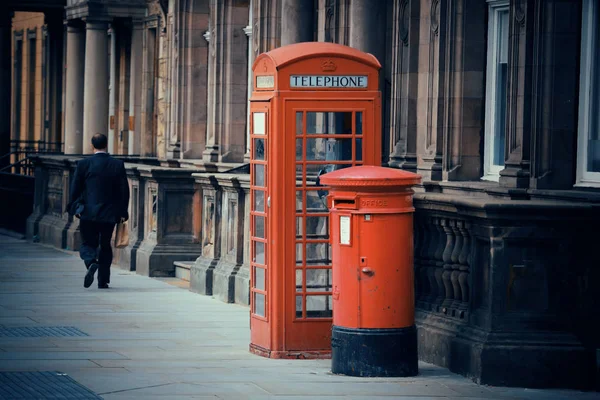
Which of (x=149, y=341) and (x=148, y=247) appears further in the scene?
(x=148, y=247)

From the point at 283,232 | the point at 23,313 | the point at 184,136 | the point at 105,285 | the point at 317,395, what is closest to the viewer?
the point at 317,395

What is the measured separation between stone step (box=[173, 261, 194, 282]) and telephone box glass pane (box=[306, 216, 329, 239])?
6314 millimetres

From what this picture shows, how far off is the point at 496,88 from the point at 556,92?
1.54 meters

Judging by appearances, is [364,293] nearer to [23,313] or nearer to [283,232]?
[283,232]

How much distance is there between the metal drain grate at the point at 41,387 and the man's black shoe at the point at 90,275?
6.02 meters

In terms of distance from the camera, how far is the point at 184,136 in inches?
830

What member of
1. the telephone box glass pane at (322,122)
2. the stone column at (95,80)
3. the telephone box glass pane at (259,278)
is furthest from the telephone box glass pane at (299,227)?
the stone column at (95,80)

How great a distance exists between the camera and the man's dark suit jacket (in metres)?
16.5

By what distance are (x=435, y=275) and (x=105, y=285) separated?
253 inches

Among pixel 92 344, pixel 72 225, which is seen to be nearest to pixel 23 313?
pixel 92 344

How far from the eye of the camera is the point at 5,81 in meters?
31.4

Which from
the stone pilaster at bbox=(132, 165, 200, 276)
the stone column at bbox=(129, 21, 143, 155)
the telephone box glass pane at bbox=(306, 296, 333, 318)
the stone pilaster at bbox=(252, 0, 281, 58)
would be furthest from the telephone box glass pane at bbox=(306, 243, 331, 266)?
the stone column at bbox=(129, 21, 143, 155)

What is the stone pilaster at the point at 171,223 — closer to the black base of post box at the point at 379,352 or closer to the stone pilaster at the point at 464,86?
the stone pilaster at the point at 464,86

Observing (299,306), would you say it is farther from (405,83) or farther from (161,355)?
(405,83)
